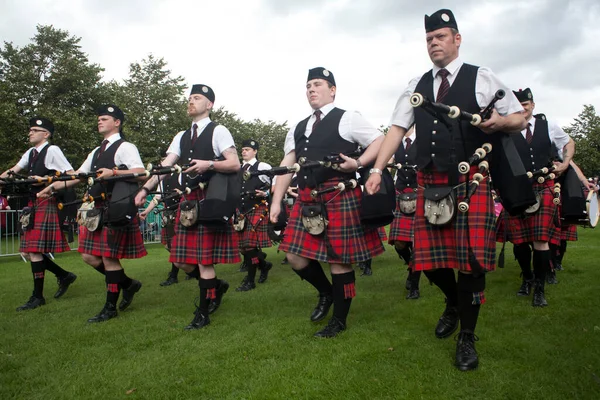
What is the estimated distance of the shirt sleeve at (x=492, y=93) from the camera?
275cm

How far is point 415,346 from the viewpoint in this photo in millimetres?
3057

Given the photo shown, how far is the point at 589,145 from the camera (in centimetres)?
3155

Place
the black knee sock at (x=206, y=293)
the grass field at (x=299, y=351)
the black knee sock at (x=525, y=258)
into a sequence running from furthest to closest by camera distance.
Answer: the black knee sock at (x=525, y=258), the black knee sock at (x=206, y=293), the grass field at (x=299, y=351)

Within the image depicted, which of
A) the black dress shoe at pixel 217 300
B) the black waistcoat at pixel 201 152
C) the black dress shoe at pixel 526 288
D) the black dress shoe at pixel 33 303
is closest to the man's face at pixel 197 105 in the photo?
the black waistcoat at pixel 201 152

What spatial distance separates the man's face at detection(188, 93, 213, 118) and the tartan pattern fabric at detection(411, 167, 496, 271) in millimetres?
2223

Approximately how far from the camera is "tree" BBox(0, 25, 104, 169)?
1955 cm

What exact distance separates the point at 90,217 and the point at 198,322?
1525 mm

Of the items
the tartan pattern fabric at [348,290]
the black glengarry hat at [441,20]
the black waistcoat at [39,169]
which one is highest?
the black glengarry hat at [441,20]

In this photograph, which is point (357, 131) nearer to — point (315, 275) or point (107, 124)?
point (315, 275)

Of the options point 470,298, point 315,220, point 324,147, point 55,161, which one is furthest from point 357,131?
point 55,161

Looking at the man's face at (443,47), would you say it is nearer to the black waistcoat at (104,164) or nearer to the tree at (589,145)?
the black waistcoat at (104,164)

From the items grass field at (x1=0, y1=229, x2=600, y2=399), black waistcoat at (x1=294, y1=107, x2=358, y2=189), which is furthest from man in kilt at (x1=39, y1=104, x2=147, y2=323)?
black waistcoat at (x1=294, y1=107, x2=358, y2=189)

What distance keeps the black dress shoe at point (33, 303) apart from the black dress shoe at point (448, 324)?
4.30 m

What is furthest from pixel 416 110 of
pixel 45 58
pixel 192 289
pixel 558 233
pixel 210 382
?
pixel 45 58
